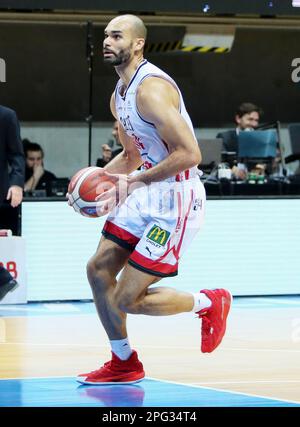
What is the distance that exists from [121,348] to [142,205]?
0.89 meters

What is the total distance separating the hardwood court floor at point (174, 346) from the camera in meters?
7.00

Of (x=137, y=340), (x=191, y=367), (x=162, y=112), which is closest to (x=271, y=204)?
(x=137, y=340)

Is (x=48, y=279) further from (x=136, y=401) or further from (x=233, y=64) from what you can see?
(x=233, y=64)

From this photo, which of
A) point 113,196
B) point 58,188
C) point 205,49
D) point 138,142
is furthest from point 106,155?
point 113,196

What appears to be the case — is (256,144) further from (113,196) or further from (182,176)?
(113,196)

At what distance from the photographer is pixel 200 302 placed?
6.94 m

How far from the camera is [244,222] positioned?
455 inches

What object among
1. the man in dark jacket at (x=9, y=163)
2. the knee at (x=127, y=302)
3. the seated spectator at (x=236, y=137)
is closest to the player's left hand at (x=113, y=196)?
the knee at (x=127, y=302)

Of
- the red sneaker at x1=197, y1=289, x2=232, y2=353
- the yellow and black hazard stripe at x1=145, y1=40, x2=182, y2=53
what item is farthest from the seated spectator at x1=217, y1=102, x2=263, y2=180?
the red sneaker at x1=197, y1=289, x2=232, y2=353

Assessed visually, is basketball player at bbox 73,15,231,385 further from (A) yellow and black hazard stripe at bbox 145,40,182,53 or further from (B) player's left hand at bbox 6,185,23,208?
(A) yellow and black hazard stripe at bbox 145,40,182,53

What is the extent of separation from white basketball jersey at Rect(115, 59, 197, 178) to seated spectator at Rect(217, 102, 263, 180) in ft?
17.5

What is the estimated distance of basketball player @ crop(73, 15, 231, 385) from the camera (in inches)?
253

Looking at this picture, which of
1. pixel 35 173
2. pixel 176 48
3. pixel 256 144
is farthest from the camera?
pixel 176 48

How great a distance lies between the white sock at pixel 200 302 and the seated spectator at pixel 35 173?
15.8 ft
